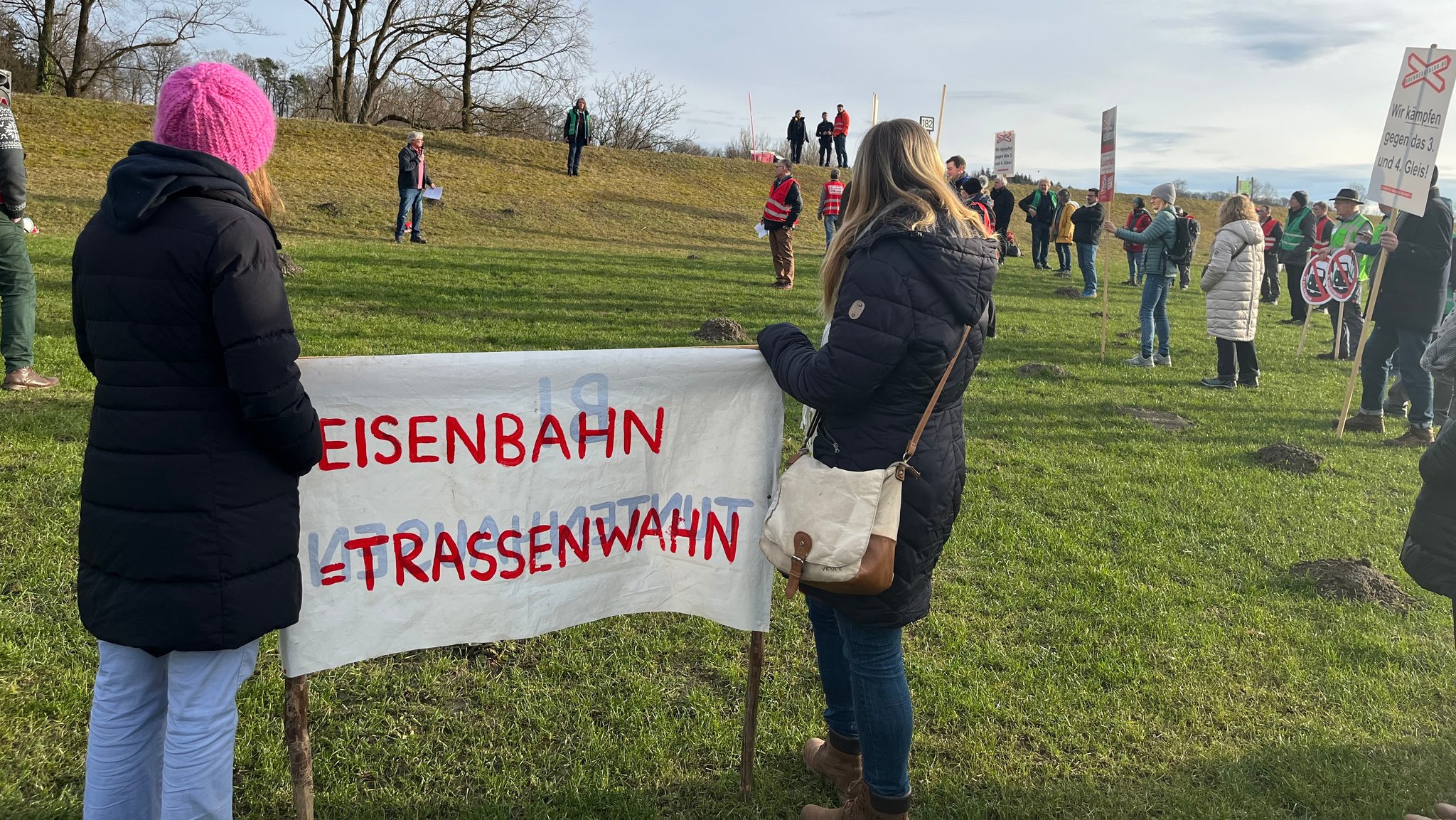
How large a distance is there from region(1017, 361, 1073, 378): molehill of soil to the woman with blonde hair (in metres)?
7.64

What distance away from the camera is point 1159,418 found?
845cm

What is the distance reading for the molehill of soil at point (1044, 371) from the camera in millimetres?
9797

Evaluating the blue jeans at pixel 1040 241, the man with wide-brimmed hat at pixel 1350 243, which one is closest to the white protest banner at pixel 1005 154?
the blue jeans at pixel 1040 241

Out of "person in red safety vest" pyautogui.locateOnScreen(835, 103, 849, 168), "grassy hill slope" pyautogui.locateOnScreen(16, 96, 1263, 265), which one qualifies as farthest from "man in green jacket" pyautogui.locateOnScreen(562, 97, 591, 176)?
"person in red safety vest" pyautogui.locateOnScreen(835, 103, 849, 168)

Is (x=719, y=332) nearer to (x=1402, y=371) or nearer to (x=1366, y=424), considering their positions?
(x=1366, y=424)

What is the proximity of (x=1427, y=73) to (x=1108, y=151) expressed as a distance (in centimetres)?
378

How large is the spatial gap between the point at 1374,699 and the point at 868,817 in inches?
101

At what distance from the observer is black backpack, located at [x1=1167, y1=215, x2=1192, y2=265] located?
36.5ft

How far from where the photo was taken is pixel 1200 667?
4.00 metres

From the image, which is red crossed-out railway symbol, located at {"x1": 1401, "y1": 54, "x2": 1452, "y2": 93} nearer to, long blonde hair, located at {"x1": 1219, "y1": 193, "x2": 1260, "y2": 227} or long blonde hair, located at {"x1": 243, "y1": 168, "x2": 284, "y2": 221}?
long blonde hair, located at {"x1": 1219, "y1": 193, "x2": 1260, "y2": 227}

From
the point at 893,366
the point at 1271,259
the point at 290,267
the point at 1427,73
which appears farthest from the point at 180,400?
the point at 1271,259

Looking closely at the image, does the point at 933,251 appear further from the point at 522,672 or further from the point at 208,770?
the point at 522,672

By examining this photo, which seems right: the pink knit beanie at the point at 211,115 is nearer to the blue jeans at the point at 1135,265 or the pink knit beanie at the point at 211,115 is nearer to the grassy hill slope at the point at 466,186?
the grassy hill slope at the point at 466,186

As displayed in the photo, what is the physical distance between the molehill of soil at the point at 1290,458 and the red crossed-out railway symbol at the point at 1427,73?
336 centimetres
